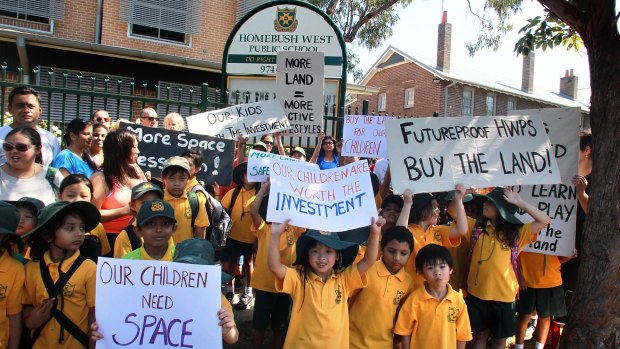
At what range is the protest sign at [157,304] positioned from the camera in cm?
272

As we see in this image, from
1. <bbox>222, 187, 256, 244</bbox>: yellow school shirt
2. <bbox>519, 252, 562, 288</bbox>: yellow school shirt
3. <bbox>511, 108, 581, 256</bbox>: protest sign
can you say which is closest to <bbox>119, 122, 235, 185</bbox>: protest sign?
<bbox>222, 187, 256, 244</bbox>: yellow school shirt

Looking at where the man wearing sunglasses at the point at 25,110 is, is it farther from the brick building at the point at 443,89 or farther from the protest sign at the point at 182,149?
the brick building at the point at 443,89

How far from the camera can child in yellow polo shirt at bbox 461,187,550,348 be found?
3939 millimetres

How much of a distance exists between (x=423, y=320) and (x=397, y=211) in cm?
100

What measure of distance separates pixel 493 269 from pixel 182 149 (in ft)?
10.0

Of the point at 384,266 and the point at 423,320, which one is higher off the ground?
the point at 384,266

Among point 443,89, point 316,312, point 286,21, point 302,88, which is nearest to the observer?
point 316,312

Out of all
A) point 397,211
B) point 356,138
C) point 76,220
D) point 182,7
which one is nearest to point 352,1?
point 182,7

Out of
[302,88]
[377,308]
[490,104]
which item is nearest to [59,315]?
[377,308]

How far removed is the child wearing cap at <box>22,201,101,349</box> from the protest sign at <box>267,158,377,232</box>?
46.6 inches

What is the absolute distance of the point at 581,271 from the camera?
3.82 meters

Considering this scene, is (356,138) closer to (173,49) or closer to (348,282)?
(348,282)

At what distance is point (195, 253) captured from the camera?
2957mm

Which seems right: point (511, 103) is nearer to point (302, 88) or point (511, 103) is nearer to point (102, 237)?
point (302, 88)
